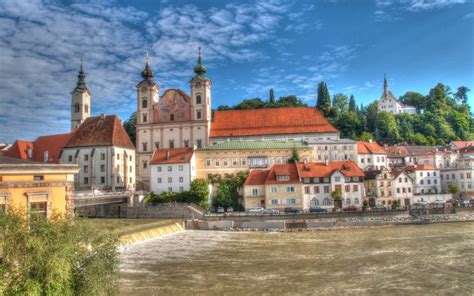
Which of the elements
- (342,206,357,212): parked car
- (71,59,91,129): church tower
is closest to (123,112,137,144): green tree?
(71,59,91,129): church tower

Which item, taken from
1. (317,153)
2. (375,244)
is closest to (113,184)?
(317,153)

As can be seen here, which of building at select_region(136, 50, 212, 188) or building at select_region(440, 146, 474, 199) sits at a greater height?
building at select_region(136, 50, 212, 188)

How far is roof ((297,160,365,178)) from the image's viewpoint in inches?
2250

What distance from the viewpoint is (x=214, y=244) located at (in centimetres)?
3459

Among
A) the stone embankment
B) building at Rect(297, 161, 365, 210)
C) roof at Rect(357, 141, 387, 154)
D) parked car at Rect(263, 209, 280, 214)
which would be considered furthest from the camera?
roof at Rect(357, 141, 387, 154)

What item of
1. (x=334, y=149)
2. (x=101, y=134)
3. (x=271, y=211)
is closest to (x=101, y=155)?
(x=101, y=134)

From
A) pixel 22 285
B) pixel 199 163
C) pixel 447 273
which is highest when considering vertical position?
pixel 199 163

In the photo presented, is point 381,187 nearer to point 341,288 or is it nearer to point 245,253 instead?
point 245,253

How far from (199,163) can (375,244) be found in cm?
3480

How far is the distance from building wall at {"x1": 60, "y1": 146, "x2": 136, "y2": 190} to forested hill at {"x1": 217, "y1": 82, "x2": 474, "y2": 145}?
50.0 meters

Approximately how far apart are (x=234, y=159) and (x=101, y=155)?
2129 centimetres

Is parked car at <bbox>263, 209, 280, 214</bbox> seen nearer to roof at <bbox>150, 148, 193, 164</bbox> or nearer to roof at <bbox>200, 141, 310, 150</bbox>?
roof at <bbox>150, 148, 193, 164</bbox>

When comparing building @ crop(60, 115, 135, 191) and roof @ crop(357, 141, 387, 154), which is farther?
roof @ crop(357, 141, 387, 154)

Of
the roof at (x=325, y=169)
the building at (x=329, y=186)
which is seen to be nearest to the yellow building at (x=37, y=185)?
the building at (x=329, y=186)
